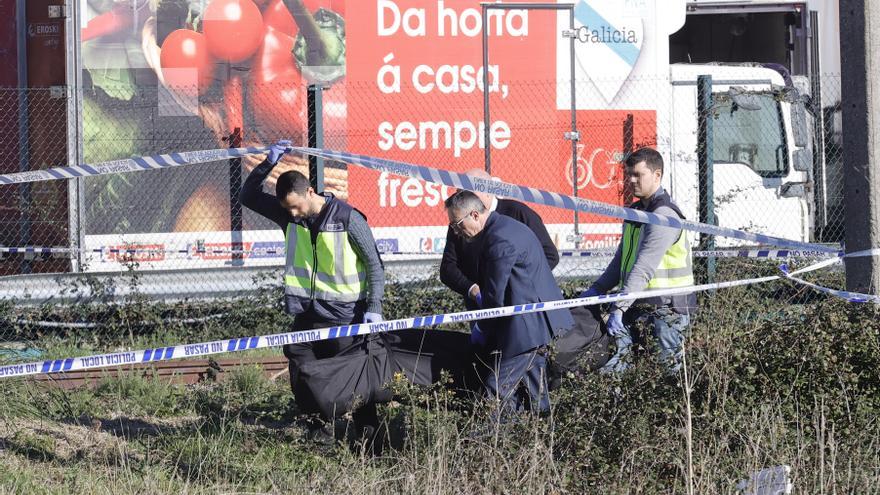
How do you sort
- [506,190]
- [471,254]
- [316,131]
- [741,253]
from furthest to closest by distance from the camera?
[316,131] < [741,253] < [471,254] < [506,190]

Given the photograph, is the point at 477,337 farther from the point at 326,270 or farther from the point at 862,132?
the point at 862,132

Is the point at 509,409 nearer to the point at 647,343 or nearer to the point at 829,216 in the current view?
the point at 647,343

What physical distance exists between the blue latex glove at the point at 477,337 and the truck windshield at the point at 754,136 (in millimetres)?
6241

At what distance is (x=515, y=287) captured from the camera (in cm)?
581

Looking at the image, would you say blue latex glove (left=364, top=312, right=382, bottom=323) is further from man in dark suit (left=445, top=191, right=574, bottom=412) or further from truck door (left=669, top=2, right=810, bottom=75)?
truck door (left=669, top=2, right=810, bottom=75)

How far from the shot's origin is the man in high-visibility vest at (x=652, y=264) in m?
6.04

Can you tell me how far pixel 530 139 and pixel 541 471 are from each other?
19.2ft

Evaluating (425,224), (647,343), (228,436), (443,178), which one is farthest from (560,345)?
(425,224)

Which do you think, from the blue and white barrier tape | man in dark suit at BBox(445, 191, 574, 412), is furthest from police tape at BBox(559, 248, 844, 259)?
man in dark suit at BBox(445, 191, 574, 412)

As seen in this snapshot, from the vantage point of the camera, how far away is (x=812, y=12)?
13.8 meters

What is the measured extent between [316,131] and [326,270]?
3363 mm

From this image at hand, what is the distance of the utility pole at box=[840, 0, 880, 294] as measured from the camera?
6152 mm

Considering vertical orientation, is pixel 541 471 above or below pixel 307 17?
below

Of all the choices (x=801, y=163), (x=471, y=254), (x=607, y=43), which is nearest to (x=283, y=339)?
(x=471, y=254)
